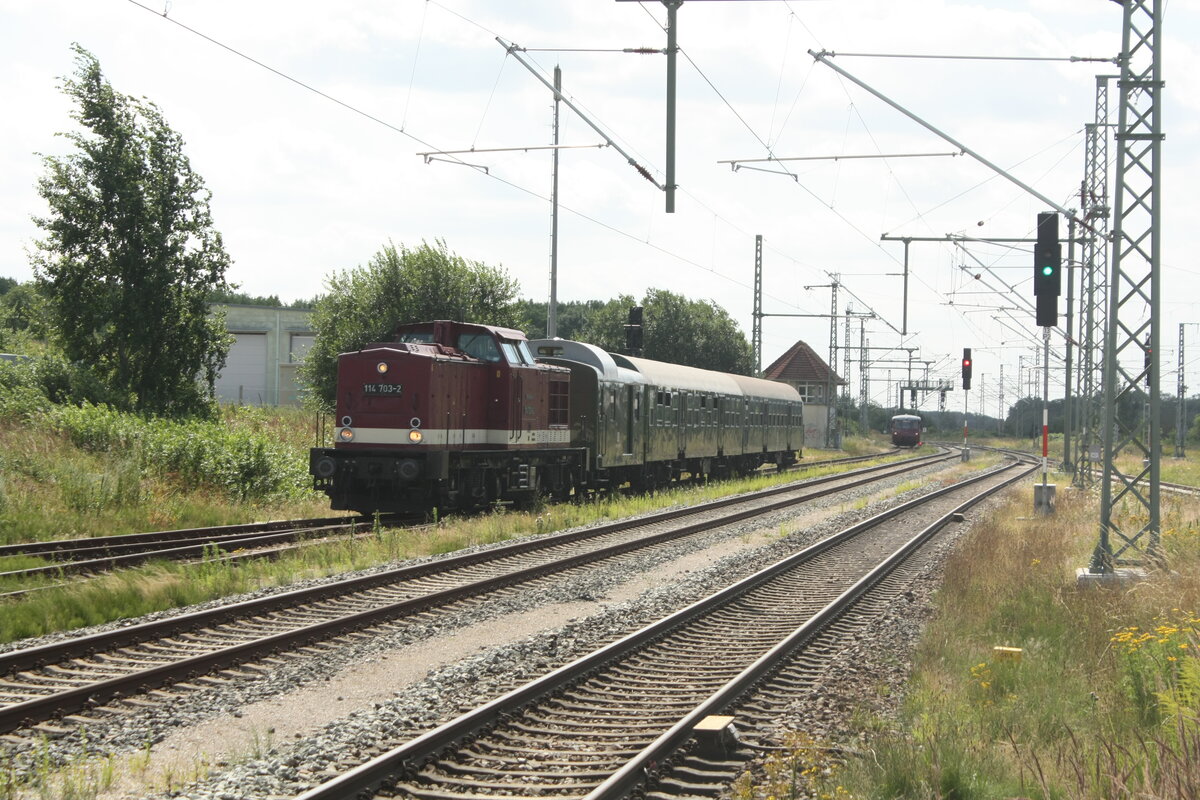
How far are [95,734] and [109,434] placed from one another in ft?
50.4

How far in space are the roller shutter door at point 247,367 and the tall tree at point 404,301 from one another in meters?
25.3

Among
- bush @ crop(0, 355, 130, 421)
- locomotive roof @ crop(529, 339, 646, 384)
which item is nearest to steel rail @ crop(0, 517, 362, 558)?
locomotive roof @ crop(529, 339, 646, 384)

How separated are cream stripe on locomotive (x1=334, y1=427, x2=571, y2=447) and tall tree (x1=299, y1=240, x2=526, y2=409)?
2306cm

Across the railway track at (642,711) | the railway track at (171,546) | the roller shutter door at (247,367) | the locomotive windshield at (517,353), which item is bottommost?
the railway track at (642,711)

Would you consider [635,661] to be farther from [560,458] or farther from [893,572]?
[560,458]

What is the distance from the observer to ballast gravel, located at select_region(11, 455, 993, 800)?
5.86 metres

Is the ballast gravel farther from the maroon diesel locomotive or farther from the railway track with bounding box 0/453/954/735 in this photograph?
the maroon diesel locomotive

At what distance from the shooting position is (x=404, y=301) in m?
43.2

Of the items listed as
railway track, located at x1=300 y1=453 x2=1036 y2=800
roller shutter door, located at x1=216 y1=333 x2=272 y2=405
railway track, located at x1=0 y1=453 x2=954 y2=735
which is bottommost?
railway track, located at x1=300 y1=453 x2=1036 y2=800

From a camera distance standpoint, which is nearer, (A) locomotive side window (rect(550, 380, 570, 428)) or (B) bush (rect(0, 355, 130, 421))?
(A) locomotive side window (rect(550, 380, 570, 428))

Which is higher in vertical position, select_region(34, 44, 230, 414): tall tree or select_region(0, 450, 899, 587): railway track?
select_region(34, 44, 230, 414): tall tree

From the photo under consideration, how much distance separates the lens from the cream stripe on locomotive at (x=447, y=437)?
17.0 m

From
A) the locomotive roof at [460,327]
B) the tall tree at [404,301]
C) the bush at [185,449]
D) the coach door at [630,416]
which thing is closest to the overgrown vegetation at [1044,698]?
the locomotive roof at [460,327]

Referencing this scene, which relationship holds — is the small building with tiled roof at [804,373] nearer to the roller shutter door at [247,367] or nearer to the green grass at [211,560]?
the roller shutter door at [247,367]
